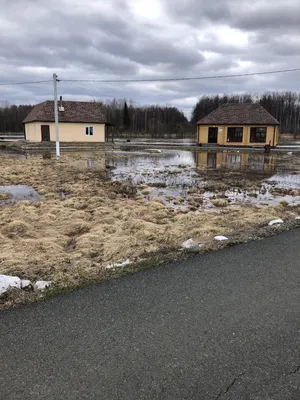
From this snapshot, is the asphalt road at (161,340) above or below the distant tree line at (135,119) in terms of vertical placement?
below

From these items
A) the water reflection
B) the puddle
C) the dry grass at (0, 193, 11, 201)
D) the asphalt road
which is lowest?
the water reflection

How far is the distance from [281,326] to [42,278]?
2836 millimetres

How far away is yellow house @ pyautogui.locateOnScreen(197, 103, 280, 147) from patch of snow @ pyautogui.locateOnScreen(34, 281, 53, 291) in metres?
43.8

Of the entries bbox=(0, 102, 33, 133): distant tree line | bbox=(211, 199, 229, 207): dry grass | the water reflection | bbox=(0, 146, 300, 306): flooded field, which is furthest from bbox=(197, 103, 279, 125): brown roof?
bbox=(0, 102, 33, 133): distant tree line

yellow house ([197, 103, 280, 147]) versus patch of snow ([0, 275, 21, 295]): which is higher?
yellow house ([197, 103, 280, 147])

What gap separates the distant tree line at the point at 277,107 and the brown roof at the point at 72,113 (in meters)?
70.3

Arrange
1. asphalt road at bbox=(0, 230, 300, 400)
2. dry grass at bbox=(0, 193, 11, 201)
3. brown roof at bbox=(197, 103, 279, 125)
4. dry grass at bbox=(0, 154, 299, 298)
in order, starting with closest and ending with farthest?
asphalt road at bbox=(0, 230, 300, 400)
dry grass at bbox=(0, 154, 299, 298)
dry grass at bbox=(0, 193, 11, 201)
brown roof at bbox=(197, 103, 279, 125)

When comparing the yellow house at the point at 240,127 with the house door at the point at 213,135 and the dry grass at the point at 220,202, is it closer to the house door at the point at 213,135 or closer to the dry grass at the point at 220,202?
the house door at the point at 213,135

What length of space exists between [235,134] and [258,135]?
300 centimetres

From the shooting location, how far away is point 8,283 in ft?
12.9

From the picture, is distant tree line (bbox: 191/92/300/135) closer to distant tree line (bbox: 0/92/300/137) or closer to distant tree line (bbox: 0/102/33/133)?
distant tree line (bbox: 0/92/300/137)

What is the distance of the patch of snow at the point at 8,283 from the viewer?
12.6ft

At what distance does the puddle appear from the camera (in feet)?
34.2

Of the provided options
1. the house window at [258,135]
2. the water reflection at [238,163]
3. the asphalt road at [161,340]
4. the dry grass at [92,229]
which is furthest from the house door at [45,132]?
the asphalt road at [161,340]
